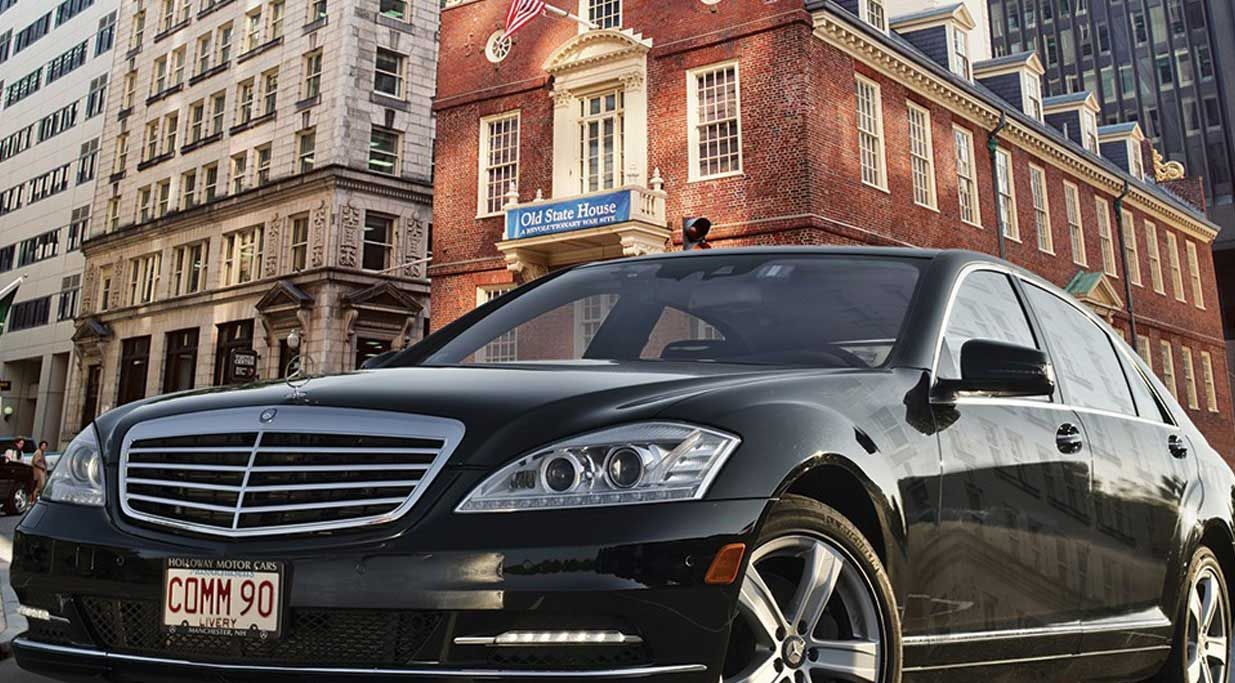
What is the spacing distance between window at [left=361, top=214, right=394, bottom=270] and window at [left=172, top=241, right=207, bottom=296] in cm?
825

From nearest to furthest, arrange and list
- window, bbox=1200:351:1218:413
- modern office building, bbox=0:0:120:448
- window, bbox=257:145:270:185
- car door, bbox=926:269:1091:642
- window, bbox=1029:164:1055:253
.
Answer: car door, bbox=926:269:1091:642 < window, bbox=1029:164:1055:253 < window, bbox=1200:351:1218:413 < window, bbox=257:145:270:185 < modern office building, bbox=0:0:120:448

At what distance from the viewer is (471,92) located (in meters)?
24.7

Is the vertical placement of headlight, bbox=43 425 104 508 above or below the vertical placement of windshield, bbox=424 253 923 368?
below

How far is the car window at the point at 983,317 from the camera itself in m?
3.00

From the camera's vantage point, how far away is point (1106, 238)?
30875 millimetres

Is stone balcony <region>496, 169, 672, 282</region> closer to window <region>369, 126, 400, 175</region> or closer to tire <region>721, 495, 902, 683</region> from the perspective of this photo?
window <region>369, 126, 400, 175</region>

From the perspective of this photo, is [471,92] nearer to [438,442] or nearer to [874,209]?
[874,209]

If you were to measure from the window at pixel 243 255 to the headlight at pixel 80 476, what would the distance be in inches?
1325

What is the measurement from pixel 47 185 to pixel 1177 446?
186 ft

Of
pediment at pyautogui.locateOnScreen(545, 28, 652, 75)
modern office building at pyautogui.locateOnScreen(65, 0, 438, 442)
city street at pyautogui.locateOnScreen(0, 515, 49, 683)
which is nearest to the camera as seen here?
city street at pyautogui.locateOnScreen(0, 515, 49, 683)

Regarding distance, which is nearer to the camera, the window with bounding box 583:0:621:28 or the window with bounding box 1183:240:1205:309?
the window with bounding box 583:0:621:28

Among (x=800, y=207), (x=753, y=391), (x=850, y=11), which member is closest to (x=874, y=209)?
(x=800, y=207)

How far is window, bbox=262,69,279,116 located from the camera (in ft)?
119

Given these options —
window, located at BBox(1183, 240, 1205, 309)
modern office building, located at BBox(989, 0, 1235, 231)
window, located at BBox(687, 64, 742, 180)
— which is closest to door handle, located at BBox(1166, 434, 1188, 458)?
window, located at BBox(687, 64, 742, 180)
